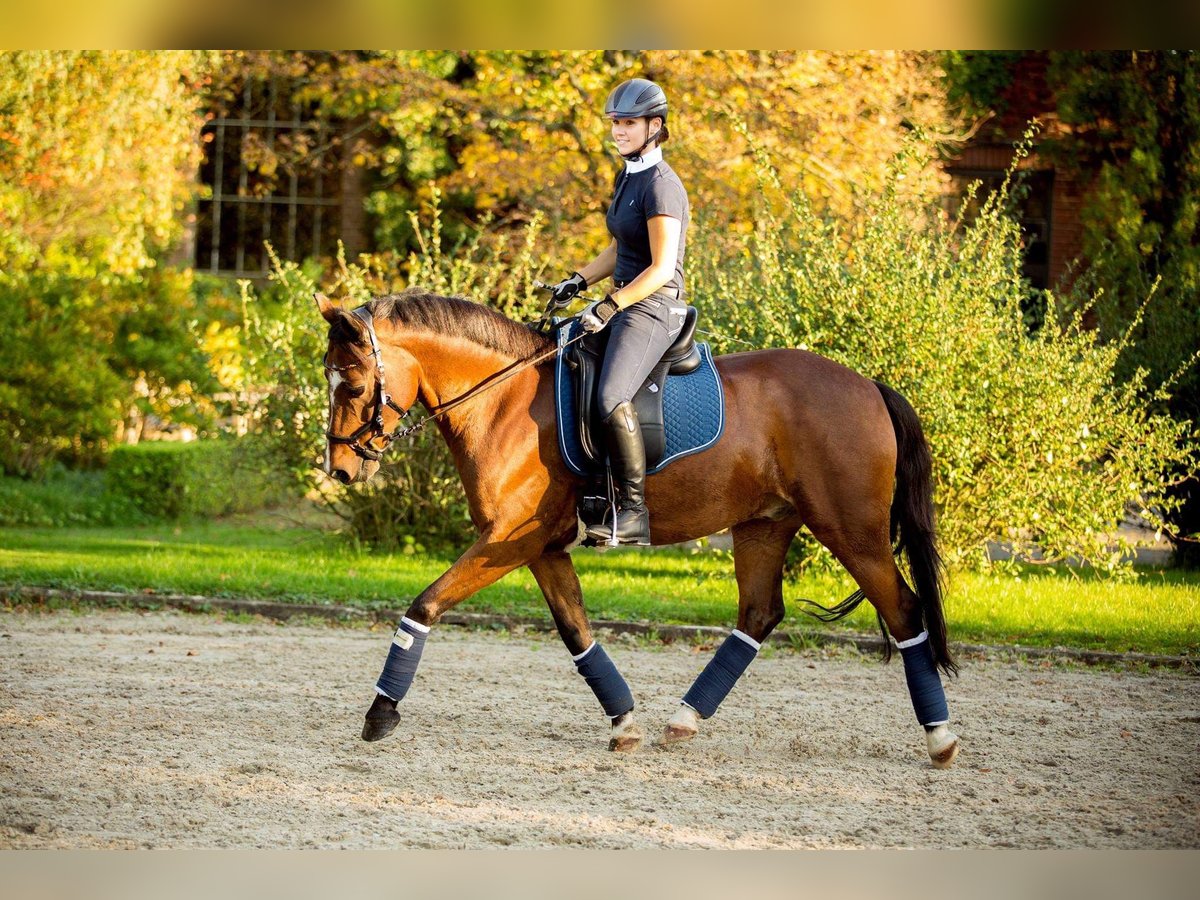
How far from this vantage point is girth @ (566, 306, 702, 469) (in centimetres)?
591

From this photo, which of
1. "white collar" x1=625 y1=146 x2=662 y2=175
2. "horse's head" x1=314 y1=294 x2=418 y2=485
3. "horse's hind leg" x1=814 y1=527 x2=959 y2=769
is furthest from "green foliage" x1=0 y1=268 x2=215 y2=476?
"horse's hind leg" x1=814 y1=527 x2=959 y2=769

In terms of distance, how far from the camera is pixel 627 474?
5867 mm

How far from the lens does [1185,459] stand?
11.1 m

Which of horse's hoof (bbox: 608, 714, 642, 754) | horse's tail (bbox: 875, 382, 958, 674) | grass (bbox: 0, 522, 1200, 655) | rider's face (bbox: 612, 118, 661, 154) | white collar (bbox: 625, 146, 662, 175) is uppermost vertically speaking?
rider's face (bbox: 612, 118, 661, 154)

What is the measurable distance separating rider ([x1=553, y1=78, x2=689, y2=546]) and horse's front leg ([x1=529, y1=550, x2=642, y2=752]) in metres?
0.36

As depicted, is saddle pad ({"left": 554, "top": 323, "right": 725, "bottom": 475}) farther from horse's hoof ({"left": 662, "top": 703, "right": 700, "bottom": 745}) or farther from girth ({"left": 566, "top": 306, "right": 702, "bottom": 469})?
horse's hoof ({"left": 662, "top": 703, "right": 700, "bottom": 745})

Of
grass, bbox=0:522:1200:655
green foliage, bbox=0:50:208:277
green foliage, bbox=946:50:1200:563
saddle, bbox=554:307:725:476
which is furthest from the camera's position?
green foliage, bbox=0:50:208:277

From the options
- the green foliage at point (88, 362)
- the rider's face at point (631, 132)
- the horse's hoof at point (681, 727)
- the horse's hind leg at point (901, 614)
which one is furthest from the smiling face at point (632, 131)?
the green foliage at point (88, 362)

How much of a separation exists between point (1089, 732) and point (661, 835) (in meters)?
2.83

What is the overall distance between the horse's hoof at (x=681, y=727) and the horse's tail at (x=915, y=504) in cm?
115

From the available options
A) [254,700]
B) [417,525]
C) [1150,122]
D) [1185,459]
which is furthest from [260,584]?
[1150,122]

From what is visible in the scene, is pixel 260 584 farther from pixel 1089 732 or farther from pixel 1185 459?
pixel 1185 459

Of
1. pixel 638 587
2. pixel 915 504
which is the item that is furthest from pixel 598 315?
pixel 638 587

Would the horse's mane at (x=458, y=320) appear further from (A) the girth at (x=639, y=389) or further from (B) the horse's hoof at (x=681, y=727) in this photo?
(B) the horse's hoof at (x=681, y=727)
